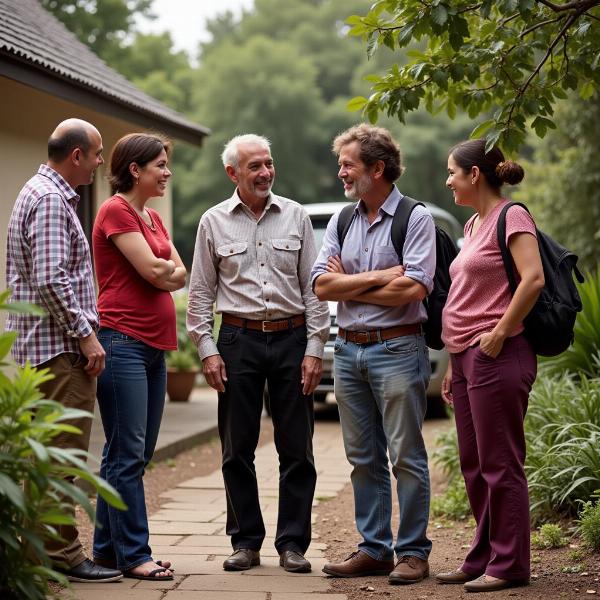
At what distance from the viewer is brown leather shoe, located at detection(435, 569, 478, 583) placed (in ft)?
16.4

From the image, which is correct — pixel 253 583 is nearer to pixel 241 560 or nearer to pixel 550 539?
pixel 241 560

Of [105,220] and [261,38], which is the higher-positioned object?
[261,38]

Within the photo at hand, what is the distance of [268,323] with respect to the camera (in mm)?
5359

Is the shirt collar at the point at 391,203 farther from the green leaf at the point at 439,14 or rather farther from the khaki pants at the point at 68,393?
the khaki pants at the point at 68,393

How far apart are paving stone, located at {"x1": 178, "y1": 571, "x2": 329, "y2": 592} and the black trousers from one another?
0.86ft

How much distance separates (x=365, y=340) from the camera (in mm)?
5105

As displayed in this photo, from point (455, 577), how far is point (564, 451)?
1614 millimetres

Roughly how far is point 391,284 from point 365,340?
1.07 feet

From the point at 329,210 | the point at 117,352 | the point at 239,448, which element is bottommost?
the point at 239,448

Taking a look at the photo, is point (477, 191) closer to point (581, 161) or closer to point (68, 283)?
point (68, 283)

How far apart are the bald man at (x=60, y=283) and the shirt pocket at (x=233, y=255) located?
0.78 meters

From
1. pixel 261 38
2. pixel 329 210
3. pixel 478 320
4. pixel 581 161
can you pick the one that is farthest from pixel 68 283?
pixel 261 38

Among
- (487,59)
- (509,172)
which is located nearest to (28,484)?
(509,172)

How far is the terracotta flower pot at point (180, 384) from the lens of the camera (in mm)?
13242
